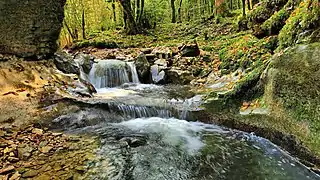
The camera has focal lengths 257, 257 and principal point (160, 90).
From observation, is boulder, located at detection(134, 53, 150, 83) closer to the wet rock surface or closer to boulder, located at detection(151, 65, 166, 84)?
boulder, located at detection(151, 65, 166, 84)

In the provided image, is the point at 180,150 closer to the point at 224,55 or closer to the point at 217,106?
the point at 217,106

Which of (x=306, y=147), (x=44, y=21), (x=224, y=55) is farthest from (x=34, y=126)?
(x=224, y=55)

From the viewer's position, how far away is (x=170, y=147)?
16.8ft

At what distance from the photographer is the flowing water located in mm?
4027

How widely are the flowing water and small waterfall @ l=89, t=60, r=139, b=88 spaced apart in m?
3.92

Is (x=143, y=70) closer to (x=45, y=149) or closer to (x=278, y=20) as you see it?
(x=278, y=20)

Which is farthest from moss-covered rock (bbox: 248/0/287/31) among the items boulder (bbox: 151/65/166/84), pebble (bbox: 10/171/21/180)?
pebble (bbox: 10/171/21/180)

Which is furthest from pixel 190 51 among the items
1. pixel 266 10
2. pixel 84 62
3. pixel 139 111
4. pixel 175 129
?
pixel 175 129

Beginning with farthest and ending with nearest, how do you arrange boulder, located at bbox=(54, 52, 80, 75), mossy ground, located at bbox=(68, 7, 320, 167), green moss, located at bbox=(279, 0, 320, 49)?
1. boulder, located at bbox=(54, 52, 80, 75)
2. green moss, located at bbox=(279, 0, 320, 49)
3. mossy ground, located at bbox=(68, 7, 320, 167)

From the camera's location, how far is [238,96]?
6.21m

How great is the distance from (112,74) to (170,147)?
722 centimetres

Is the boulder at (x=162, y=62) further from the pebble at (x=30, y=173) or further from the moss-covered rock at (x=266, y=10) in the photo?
the pebble at (x=30, y=173)

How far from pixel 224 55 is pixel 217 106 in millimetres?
5009

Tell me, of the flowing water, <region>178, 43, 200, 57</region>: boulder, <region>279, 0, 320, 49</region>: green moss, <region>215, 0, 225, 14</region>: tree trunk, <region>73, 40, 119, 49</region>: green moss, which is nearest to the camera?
the flowing water
